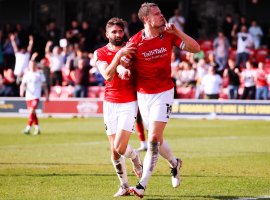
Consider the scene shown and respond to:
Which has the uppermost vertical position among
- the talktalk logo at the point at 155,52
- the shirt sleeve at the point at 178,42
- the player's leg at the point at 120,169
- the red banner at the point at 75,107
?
the shirt sleeve at the point at 178,42

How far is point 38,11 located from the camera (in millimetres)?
29938

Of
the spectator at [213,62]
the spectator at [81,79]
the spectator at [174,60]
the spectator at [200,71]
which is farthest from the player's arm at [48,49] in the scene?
the spectator at [213,62]

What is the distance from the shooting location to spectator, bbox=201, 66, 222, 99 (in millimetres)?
20578

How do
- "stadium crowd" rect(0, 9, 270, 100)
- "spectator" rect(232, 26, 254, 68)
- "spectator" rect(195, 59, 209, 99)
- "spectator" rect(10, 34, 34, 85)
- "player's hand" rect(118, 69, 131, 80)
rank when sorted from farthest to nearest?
"spectator" rect(10, 34, 34, 85)
"spectator" rect(232, 26, 254, 68)
"spectator" rect(195, 59, 209, 99)
"stadium crowd" rect(0, 9, 270, 100)
"player's hand" rect(118, 69, 131, 80)

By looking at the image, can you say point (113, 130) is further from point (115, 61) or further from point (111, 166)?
point (111, 166)

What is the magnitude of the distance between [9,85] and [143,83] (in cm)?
1980

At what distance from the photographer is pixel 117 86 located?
6.38m

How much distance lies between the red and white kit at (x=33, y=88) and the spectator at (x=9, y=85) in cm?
882

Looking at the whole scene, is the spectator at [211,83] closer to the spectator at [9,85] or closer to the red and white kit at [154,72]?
the spectator at [9,85]

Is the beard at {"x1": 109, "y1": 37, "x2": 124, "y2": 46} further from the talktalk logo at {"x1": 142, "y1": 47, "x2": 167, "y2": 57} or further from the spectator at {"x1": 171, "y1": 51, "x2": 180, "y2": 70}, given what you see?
the spectator at {"x1": 171, "y1": 51, "x2": 180, "y2": 70}

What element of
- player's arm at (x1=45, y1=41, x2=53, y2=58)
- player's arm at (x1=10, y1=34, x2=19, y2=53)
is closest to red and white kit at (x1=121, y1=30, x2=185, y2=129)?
player's arm at (x1=45, y1=41, x2=53, y2=58)

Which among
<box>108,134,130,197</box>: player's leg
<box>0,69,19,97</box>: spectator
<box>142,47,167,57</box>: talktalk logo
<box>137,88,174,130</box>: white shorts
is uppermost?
<box>142,47,167,57</box>: talktalk logo

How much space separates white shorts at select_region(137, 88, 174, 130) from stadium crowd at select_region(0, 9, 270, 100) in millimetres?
14611

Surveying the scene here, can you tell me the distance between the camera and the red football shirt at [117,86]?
6.36m
